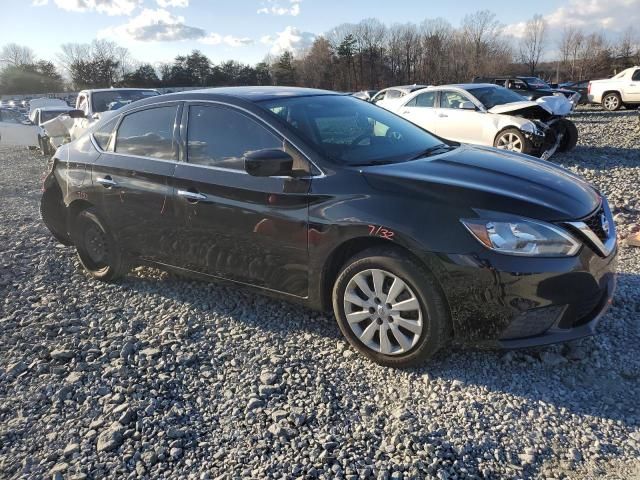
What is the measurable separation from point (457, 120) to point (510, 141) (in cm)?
135

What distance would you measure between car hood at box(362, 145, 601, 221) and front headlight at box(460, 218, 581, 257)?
72 mm

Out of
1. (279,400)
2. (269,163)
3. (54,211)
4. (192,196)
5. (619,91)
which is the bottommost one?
(279,400)

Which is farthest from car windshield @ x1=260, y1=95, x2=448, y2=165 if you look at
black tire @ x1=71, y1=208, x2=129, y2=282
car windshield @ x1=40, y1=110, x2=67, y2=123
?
car windshield @ x1=40, y1=110, x2=67, y2=123

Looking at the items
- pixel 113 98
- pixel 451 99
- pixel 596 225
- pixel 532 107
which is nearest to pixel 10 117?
pixel 113 98

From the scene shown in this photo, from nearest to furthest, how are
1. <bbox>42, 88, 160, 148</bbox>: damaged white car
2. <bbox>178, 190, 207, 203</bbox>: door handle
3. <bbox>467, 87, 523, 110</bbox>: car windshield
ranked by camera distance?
1. <bbox>178, 190, 207, 203</bbox>: door handle
2. <bbox>467, 87, 523, 110</bbox>: car windshield
3. <bbox>42, 88, 160, 148</bbox>: damaged white car

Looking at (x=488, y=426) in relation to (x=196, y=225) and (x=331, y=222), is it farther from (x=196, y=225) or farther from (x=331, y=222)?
(x=196, y=225)

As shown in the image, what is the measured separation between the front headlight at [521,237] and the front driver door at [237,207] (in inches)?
44.1

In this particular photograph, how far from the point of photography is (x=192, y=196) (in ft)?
12.5

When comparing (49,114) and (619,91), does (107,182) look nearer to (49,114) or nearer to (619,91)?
(49,114)

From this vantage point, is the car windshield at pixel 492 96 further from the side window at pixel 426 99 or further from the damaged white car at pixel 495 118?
the side window at pixel 426 99

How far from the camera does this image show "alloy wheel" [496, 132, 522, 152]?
955 cm

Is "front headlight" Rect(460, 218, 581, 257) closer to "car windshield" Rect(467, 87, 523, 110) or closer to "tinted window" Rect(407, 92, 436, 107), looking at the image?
"car windshield" Rect(467, 87, 523, 110)

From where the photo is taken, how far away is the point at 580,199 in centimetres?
314

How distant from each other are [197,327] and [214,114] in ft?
5.35
